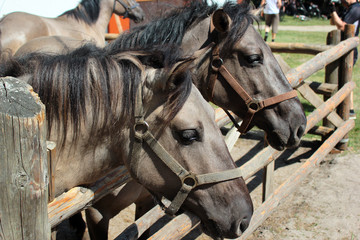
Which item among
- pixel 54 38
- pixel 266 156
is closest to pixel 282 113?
pixel 266 156

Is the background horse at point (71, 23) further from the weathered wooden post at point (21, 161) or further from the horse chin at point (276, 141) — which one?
the weathered wooden post at point (21, 161)

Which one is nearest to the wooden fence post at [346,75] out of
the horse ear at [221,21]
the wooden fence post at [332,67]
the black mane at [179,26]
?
the wooden fence post at [332,67]

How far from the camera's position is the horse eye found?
169 centimetres

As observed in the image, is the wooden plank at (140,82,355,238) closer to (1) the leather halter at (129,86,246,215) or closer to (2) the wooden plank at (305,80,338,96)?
(2) the wooden plank at (305,80,338,96)

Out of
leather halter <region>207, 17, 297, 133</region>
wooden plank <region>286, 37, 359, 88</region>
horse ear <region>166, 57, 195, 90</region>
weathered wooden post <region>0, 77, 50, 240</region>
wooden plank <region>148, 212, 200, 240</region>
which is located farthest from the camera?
wooden plank <region>286, 37, 359, 88</region>

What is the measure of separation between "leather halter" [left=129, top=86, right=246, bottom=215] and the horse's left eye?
1.25 m

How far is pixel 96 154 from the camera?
1771mm

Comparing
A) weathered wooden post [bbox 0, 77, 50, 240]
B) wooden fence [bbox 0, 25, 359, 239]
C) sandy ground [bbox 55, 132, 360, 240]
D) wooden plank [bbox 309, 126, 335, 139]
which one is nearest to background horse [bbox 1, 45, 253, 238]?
wooden fence [bbox 0, 25, 359, 239]

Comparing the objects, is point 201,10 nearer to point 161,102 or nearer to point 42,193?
point 161,102

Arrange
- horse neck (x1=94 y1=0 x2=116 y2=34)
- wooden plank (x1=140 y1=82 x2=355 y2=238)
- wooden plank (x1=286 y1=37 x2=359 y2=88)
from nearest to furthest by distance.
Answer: wooden plank (x1=140 y1=82 x2=355 y2=238)
wooden plank (x1=286 y1=37 x2=359 y2=88)
horse neck (x1=94 y1=0 x2=116 y2=34)

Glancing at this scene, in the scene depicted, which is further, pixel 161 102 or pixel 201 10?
pixel 201 10

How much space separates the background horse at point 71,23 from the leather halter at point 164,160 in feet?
10.4

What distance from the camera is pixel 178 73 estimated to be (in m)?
1.65

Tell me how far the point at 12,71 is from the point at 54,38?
98.3 inches
